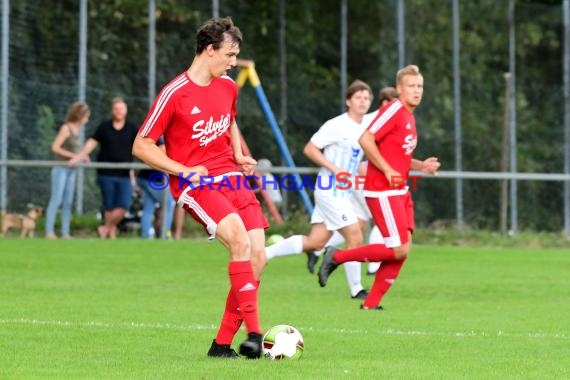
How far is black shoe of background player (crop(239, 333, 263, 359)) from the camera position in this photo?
8562 mm

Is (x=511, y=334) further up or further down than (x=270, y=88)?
further down

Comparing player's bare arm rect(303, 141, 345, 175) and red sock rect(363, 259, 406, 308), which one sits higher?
player's bare arm rect(303, 141, 345, 175)

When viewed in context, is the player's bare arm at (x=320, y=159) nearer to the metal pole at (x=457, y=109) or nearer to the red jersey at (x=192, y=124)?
the red jersey at (x=192, y=124)

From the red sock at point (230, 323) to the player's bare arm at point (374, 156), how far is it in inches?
147

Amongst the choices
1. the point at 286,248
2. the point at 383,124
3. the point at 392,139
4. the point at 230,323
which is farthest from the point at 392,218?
the point at 230,323

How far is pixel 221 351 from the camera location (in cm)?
873

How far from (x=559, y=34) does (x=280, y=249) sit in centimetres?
1329

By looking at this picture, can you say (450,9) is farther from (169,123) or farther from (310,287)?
(169,123)

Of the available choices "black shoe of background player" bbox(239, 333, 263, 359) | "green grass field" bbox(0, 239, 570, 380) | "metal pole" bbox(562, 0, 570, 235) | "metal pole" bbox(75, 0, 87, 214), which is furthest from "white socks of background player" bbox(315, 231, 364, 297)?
"metal pole" bbox(562, 0, 570, 235)

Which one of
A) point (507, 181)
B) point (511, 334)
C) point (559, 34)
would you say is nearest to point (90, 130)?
point (507, 181)

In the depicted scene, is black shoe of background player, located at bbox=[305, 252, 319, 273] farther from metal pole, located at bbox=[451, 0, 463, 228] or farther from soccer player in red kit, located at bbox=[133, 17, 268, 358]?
metal pole, located at bbox=[451, 0, 463, 228]

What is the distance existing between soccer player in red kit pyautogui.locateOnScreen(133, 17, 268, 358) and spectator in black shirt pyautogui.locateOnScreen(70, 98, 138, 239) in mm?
12104

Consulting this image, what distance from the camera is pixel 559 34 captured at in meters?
26.7

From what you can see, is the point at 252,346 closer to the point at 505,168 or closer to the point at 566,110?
the point at 505,168
